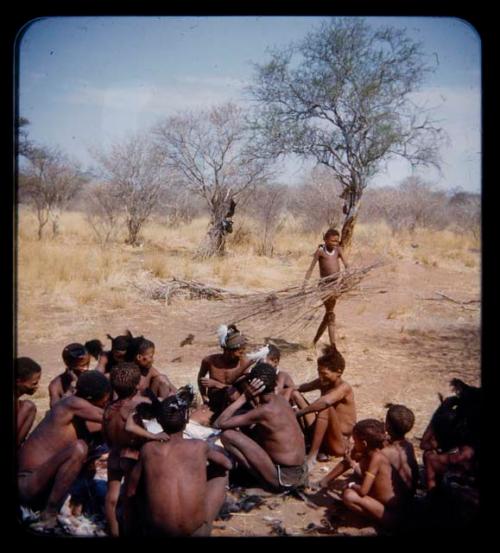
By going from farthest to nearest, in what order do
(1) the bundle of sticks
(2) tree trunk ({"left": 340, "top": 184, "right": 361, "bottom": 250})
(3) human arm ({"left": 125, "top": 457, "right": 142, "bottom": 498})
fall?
(2) tree trunk ({"left": 340, "top": 184, "right": 361, "bottom": 250}), (1) the bundle of sticks, (3) human arm ({"left": 125, "top": 457, "right": 142, "bottom": 498})

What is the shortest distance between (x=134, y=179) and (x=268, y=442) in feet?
47.3

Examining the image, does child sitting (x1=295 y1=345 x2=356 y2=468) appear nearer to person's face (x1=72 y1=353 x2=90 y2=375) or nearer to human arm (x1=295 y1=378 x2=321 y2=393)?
human arm (x1=295 y1=378 x2=321 y2=393)

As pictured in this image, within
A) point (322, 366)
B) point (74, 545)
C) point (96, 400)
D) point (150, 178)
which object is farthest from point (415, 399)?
point (150, 178)

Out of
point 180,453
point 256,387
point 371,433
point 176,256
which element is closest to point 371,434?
point 371,433

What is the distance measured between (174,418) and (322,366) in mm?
1627

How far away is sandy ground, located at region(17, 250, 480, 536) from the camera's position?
150 inches

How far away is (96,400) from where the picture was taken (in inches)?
152

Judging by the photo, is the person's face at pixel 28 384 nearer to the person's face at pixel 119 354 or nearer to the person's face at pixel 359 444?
the person's face at pixel 119 354

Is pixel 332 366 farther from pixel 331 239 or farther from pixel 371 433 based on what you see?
A: pixel 331 239

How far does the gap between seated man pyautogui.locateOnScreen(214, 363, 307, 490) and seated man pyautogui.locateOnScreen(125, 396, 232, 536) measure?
67cm

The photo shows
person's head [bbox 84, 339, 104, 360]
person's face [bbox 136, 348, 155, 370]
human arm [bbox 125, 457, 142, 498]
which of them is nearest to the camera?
human arm [bbox 125, 457, 142, 498]

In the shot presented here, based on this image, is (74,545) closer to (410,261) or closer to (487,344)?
(487,344)

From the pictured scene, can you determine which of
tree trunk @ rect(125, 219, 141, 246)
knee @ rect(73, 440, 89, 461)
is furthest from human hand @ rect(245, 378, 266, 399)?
tree trunk @ rect(125, 219, 141, 246)

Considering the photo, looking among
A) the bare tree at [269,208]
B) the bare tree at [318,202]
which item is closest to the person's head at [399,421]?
the bare tree at [269,208]
